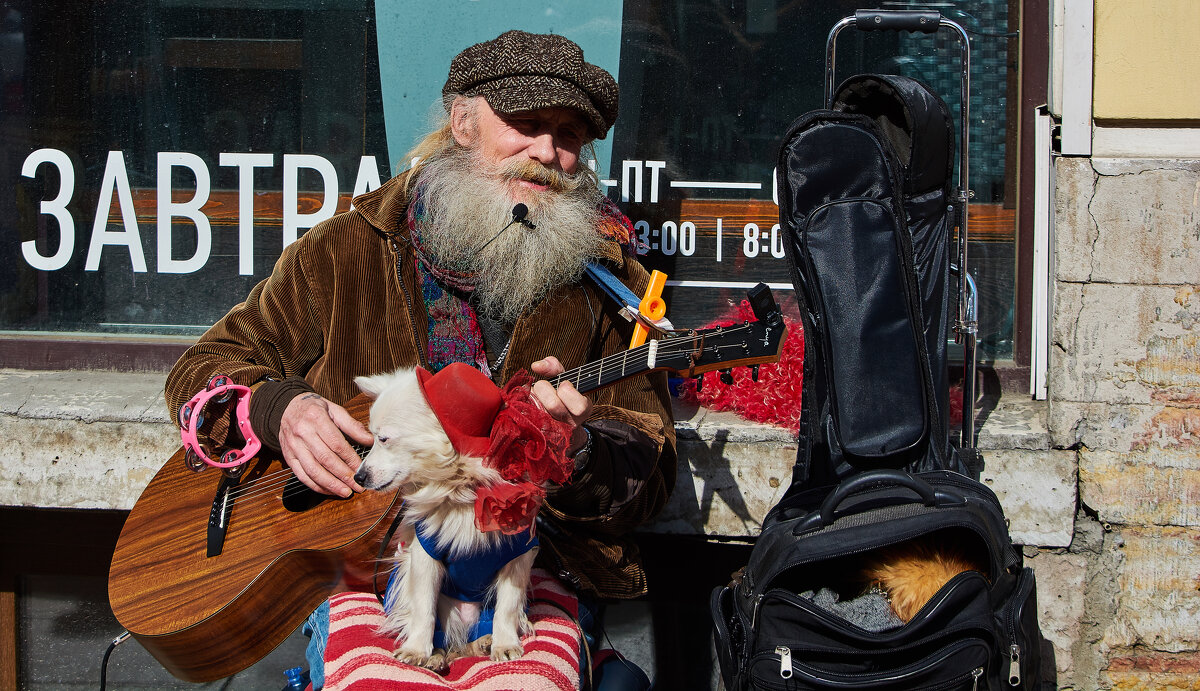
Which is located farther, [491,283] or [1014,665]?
[491,283]

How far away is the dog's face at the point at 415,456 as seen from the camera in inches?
72.4

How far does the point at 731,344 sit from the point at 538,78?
887mm

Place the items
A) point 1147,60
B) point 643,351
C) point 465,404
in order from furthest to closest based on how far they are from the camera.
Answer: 1. point 1147,60
2. point 643,351
3. point 465,404

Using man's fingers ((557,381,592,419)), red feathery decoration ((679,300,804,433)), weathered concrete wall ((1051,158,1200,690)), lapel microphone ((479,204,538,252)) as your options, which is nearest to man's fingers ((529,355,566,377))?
man's fingers ((557,381,592,419))

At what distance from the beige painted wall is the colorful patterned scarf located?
1.60m

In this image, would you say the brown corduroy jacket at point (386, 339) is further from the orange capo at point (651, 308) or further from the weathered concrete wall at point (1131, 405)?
the weathered concrete wall at point (1131, 405)

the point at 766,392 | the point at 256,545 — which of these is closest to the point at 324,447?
the point at 256,545

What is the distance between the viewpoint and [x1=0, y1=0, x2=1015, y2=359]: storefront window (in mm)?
3307

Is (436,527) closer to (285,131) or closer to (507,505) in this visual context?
(507,505)

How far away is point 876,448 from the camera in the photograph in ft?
7.21

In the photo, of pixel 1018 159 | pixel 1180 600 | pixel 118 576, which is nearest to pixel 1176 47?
pixel 1018 159

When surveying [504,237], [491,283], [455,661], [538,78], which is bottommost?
[455,661]

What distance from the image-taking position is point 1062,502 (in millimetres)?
2852

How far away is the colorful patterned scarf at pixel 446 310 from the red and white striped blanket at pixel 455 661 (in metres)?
0.62
